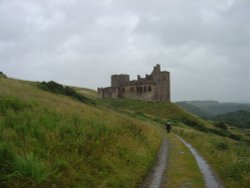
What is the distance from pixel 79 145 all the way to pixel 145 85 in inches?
3640

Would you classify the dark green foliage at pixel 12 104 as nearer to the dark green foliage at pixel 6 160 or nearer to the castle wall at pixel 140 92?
the dark green foliage at pixel 6 160

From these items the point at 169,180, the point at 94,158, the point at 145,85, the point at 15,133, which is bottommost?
the point at 169,180

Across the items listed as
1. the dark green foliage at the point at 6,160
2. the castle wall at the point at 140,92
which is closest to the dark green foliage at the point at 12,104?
the dark green foliage at the point at 6,160

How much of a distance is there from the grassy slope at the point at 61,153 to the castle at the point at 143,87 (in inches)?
3352

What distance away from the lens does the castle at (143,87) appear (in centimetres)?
10144

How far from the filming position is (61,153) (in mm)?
11516

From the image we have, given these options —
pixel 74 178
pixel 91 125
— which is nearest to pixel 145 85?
pixel 91 125

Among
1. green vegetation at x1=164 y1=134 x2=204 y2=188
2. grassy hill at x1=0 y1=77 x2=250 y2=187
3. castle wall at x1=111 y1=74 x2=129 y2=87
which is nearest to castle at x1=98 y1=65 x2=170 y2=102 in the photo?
castle wall at x1=111 y1=74 x2=129 y2=87

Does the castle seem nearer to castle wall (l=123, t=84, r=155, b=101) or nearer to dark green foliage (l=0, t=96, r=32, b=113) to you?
→ castle wall (l=123, t=84, r=155, b=101)

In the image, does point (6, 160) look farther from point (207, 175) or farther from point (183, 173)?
point (207, 175)

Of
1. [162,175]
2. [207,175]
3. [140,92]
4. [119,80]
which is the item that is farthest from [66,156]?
[119,80]

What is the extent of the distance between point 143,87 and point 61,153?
94025 millimetres

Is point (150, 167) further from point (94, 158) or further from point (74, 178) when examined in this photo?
point (74, 178)

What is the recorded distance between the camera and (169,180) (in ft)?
44.1
